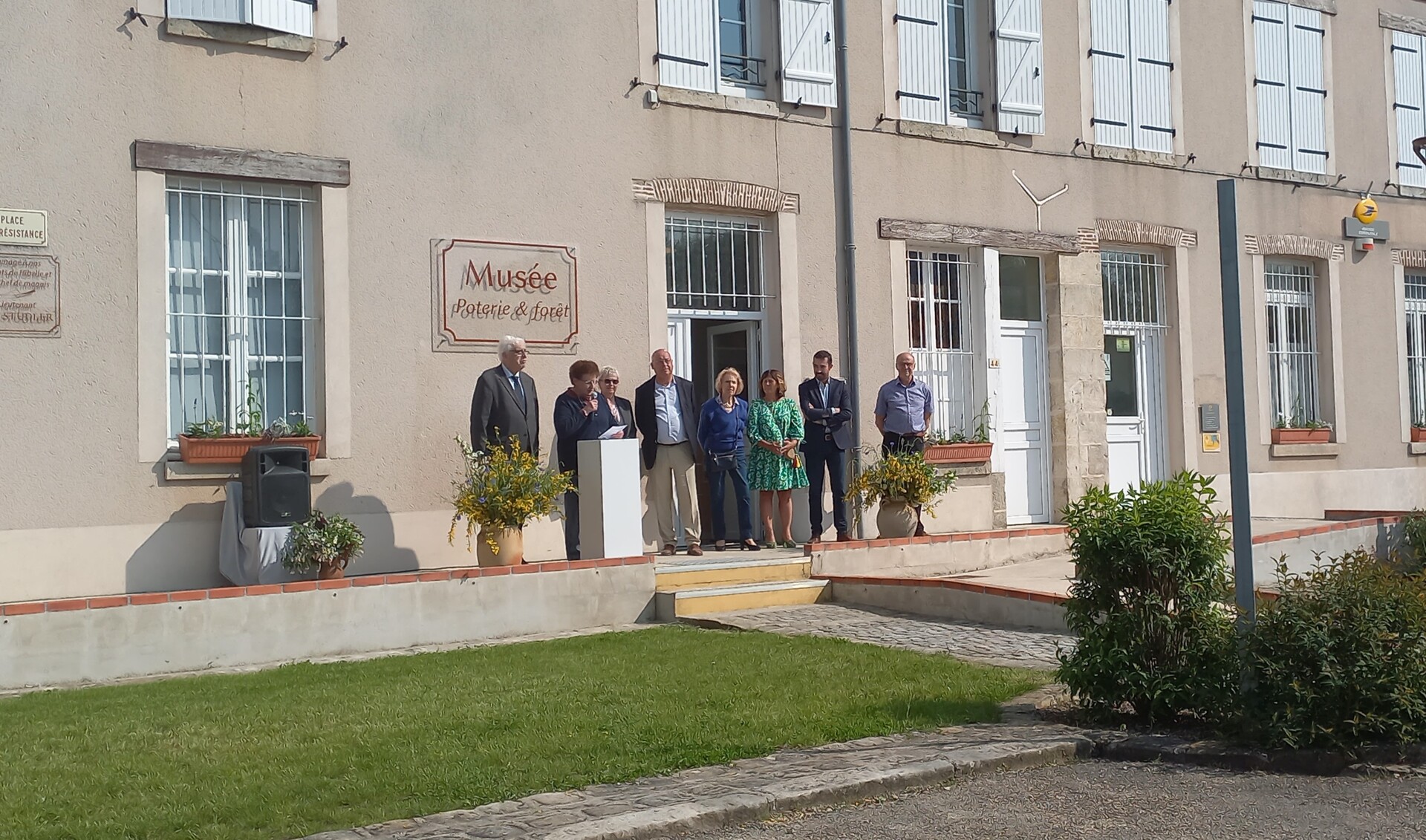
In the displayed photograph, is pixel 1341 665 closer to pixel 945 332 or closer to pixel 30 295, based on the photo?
pixel 30 295

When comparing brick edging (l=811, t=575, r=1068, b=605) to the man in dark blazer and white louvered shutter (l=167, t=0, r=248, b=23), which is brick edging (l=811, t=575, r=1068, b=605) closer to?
the man in dark blazer

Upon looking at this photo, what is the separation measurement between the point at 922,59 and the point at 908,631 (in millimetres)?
6210

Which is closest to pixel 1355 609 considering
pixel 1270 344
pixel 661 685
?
pixel 661 685

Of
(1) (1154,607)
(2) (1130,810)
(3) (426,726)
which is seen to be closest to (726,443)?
(3) (426,726)

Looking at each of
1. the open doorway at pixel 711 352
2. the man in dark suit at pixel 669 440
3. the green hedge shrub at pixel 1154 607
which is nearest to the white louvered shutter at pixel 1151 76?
the open doorway at pixel 711 352

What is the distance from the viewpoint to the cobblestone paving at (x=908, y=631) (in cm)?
775

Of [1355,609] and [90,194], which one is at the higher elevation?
[90,194]

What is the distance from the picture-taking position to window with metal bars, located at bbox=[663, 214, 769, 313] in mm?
11656

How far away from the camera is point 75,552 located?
9.09 meters

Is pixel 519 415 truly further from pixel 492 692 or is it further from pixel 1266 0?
pixel 1266 0

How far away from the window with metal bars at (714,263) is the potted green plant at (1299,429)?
6.41 metres

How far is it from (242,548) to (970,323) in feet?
23.0

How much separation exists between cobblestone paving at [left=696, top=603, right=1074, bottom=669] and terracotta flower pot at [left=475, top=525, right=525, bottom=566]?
135cm

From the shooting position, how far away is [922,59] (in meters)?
12.9
